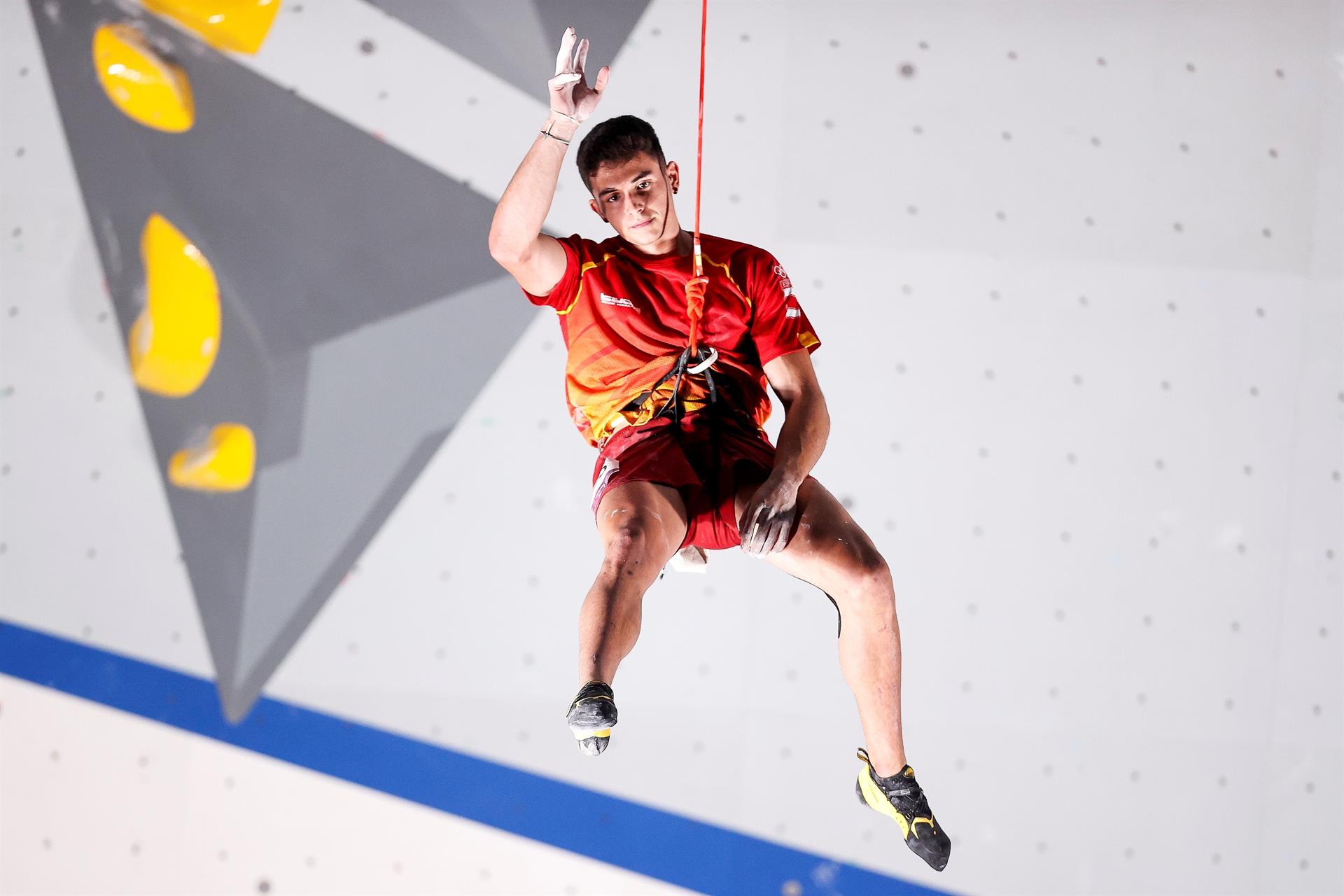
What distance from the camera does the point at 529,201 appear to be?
61.3 inches

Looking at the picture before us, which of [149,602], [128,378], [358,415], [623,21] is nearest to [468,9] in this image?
[623,21]

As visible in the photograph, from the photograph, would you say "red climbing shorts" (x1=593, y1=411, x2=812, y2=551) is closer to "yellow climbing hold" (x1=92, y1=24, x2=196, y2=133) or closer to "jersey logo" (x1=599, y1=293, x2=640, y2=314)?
"jersey logo" (x1=599, y1=293, x2=640, y2=314)

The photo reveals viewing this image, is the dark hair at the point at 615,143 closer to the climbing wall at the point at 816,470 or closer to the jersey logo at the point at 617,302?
the jersey logo at the point at 617,302

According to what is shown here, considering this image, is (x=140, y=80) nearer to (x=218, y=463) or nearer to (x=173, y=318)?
(x=173, y=318)

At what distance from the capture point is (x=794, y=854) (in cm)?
281

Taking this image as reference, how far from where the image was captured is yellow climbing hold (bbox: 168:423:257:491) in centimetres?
290

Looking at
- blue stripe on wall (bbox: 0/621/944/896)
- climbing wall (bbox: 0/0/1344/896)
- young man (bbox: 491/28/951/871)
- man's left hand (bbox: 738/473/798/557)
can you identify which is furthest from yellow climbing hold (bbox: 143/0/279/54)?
man's left hand (bbox: 738/473/798/557)

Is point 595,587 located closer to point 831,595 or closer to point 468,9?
point 831,595

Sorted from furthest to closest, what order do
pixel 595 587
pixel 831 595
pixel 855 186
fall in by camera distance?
1. pixel 855 186
2. pixel 831 595
3. pixel 595 587

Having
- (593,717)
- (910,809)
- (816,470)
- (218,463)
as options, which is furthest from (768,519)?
(218,463)

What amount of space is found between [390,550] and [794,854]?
136cm

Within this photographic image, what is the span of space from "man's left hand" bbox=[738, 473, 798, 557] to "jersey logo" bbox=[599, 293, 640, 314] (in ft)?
1.24

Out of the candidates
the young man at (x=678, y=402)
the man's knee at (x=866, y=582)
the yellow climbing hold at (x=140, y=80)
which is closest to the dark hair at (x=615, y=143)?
the young man at (x=678, y=402)

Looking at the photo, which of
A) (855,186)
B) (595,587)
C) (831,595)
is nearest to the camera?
(595,587)
